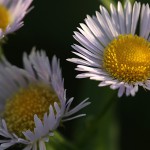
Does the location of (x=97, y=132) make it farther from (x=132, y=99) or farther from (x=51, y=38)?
(x=51, y=38)

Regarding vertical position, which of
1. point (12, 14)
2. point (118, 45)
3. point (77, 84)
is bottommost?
point (77, 84)

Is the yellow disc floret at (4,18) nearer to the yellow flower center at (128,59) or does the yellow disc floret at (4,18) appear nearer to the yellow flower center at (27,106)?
the yellow flower center at (27,106)

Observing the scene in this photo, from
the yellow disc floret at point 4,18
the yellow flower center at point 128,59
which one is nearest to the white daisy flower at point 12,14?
the yellow disc floret at point 4,18

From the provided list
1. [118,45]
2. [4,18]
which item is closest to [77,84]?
[4,18]

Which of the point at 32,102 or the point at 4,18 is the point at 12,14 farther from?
the point at 32,102

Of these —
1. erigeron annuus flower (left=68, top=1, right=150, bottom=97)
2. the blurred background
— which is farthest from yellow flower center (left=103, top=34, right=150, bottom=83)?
the blurred background

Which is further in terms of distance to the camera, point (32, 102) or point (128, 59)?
point (32, 102)
